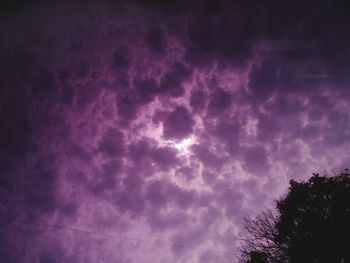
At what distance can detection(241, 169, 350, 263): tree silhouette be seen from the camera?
58.4 ft

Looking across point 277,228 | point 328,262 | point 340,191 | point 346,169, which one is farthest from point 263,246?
point 346,169

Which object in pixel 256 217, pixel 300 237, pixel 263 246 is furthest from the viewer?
pixel 256 217

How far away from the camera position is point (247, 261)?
21.8 m

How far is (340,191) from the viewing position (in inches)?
757

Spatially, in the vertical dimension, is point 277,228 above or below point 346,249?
above

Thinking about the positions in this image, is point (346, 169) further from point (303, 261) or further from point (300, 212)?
point (303, 261)

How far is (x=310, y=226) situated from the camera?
19.0 metres

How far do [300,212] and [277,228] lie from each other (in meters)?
1.99

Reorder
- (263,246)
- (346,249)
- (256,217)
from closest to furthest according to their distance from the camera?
1. (346,249)
2. (263,246)
3. (256,217)

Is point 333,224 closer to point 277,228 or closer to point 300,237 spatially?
point 300,237

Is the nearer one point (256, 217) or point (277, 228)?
point (277, 228)

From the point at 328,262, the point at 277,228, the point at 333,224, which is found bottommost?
the point at 328,262

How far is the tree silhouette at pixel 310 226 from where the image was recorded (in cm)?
1781

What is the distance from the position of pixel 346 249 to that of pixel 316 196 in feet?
12.2
